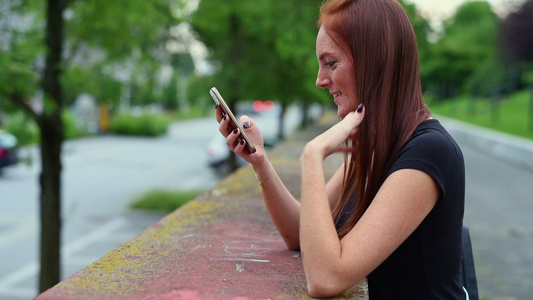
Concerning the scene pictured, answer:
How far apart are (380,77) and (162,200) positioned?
10.5m

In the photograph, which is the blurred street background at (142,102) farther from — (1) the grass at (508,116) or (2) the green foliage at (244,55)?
(1) the grass at (508,116)

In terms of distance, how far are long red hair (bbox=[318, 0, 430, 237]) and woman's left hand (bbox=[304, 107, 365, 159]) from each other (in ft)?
0.17

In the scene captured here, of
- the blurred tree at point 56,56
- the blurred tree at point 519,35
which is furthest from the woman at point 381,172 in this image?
the blurred tree at point 519,35

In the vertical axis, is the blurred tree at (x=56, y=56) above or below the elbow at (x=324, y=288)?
above

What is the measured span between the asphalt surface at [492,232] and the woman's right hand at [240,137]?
421 cm

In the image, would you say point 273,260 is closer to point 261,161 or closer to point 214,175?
point 261,161

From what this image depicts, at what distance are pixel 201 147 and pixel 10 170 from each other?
10.8m

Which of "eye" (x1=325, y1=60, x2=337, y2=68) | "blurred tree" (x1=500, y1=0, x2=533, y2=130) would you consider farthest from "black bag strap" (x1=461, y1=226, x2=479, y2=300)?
"blurred tree" (x1=500, y1=0, x2=533, y2=130)

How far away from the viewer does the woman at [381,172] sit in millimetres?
1560

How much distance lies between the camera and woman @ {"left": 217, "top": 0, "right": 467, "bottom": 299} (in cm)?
156

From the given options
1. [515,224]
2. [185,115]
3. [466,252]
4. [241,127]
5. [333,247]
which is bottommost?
[185,115]

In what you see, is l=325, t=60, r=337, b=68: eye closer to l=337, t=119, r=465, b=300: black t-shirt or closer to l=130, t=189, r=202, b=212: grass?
l=337, t=119, r=465, b=300: black t-shirt

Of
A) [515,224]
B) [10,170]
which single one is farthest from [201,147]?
[515,224]

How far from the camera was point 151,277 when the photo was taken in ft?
5.60
